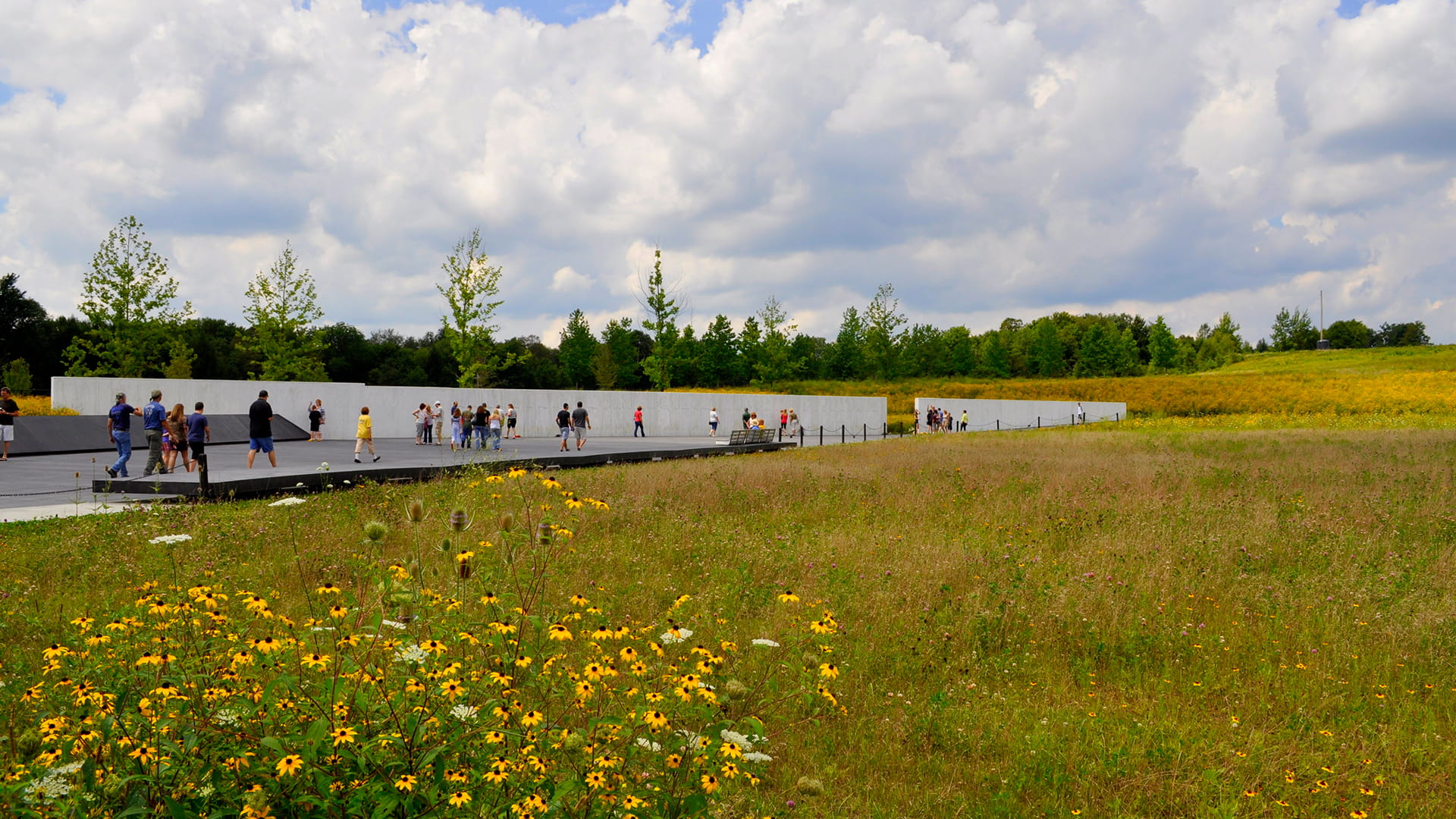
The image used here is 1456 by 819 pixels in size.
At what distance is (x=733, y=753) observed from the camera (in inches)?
98.6

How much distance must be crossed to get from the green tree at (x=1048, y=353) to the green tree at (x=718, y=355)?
108 feet

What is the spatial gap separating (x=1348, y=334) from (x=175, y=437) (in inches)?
5189

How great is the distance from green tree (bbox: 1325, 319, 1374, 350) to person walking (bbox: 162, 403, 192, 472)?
12787cm

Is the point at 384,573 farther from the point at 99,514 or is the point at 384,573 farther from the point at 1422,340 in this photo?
the point at 1422,340

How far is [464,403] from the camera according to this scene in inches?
1357

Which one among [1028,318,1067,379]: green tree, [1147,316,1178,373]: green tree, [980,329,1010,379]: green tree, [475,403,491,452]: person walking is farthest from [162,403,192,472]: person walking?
[1147,316,1178,373]: green tree

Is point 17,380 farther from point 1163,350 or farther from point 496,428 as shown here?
point 1163,350

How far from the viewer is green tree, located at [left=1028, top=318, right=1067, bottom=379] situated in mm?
81875

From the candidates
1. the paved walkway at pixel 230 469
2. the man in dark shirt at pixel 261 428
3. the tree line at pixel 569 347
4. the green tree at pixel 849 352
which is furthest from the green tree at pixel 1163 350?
the man in dark shirt at pixel 261 428

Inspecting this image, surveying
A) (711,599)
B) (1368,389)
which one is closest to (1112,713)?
(711,599)

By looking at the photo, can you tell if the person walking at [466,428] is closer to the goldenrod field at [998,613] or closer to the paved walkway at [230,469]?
the paved walkway at [230,469]

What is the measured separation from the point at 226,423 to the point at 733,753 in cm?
2858

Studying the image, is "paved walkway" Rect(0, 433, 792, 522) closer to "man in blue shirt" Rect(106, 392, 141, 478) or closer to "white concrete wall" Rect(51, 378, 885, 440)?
"man in blue shirt" Rect(106, 392, 141, 478)

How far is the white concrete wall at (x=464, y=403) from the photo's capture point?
92.0 feet
